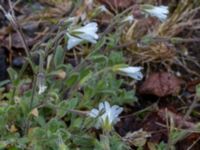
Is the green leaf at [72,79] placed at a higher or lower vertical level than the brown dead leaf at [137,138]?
higher

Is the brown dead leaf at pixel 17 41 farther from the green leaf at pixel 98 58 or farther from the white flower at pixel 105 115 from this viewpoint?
the white flower at pixel 105 115

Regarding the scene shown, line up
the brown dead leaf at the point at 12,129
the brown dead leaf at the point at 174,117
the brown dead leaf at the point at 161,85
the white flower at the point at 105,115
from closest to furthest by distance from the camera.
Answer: the white flower at the point at 105,115
the brown dead leaf at the point at 12,129
the brown dead leaf at the point at 174,117
the brown dead leaf at the point at 161,85

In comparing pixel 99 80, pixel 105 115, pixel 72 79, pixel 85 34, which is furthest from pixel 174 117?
pixel 85 34

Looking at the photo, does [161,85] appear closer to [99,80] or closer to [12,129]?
[99,80]

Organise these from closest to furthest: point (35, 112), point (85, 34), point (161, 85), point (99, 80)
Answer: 1. point (85, 34)
2. point (35, 112)
3. point (99, 80)
4. point (161, 85)

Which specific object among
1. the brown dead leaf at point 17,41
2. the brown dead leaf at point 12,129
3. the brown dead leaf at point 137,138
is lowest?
the brown dead leaf at point 137,138

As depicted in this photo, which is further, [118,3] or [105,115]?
[118,3]

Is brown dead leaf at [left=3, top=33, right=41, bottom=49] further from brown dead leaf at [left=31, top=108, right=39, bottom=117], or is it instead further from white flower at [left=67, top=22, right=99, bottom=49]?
white flower at [left=67, top=22, right=99, bottom=49]

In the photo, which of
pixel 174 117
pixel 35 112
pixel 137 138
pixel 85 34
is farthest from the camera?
pixel 174 117

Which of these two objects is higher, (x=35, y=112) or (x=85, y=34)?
(x=85, y=34)

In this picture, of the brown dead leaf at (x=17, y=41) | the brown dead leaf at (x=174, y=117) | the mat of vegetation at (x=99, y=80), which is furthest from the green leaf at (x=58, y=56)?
the brown dead leaf at (x=17, y=41)
